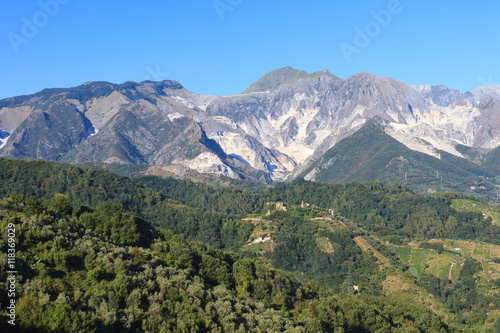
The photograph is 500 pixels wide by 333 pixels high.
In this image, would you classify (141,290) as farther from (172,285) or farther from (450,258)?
(450,258)

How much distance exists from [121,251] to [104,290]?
11.9 meters

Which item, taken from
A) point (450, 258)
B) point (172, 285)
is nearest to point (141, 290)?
point (172, 285)

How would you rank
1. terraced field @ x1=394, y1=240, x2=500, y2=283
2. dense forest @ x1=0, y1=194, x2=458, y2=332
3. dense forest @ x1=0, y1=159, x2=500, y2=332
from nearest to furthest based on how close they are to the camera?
dense forest @ x1=0, y1=194, x2=458, y2=332 < dense forest @ x1=0, y1=159, x2=500, y2=332 < terraced field @ x1=394, y1=240, x2=500, y2=283

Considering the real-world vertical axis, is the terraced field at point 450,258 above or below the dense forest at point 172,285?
below

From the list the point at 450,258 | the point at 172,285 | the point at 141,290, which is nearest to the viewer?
the point at 141,290

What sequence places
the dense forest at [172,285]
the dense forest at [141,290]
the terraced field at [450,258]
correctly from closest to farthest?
the dense forest at [141,290], the dense forest at [172,285], the terraced field at [450,258]

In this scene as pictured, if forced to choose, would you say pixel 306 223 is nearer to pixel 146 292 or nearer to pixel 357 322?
pixel 357 322

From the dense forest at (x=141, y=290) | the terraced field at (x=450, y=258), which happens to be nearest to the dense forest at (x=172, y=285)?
the dense forest at (x=141, y=290)

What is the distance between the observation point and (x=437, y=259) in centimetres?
14138

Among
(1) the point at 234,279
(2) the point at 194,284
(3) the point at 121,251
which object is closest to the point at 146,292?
(2) the point at 194,284

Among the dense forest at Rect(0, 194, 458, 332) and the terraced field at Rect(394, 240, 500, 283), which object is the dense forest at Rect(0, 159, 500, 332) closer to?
the dense forest at Rect(0, 194, 458, 332)

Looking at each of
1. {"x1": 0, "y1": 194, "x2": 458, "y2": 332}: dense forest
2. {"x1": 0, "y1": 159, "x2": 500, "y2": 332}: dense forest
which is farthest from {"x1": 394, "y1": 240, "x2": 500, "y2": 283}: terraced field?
{"x1": 0, "y1": 194, "x2": 458, "y2": 332}: dense forest

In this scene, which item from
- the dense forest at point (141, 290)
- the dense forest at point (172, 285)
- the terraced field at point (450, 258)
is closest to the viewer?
the dense forest at point (141, 290)

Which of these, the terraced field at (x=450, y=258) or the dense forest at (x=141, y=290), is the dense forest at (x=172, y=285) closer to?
the dense forest at (x=141, y=290)
